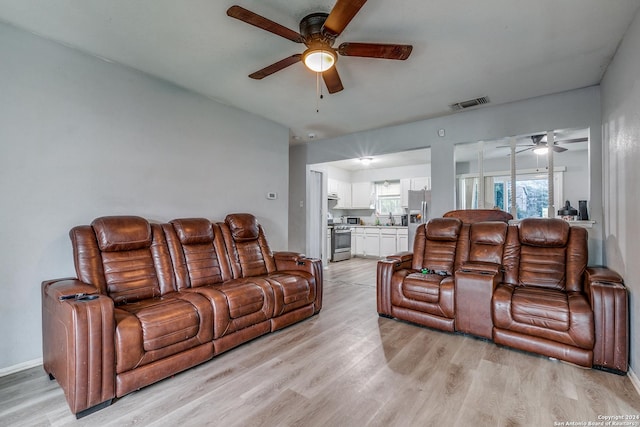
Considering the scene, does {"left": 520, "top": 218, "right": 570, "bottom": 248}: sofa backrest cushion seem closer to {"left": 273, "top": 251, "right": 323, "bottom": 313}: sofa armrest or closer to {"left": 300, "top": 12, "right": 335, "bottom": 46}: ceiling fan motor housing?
{"left": 273, "top": 251, "right": 323, "bottom": 313}: sofa armrest

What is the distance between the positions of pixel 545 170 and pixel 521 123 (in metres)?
3.06

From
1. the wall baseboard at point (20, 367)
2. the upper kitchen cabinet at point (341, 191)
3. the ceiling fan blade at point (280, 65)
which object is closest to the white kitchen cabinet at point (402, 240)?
the upper kitchen cabinet at point (341, 191)

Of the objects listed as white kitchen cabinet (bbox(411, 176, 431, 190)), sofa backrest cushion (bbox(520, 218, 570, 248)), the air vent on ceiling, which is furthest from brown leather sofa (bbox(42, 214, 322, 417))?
white kitchen cabinet (bbox(411, 176, 431, 190))

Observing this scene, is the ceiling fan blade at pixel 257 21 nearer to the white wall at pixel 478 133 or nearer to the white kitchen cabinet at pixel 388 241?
the white wall at pixel 478 133

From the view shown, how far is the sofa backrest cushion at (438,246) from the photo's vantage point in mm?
3408

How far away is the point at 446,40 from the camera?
2.46 m

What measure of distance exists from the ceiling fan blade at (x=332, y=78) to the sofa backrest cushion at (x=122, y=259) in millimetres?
2127

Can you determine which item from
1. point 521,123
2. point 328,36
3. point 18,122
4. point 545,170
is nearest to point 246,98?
point 328,36

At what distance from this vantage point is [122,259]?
2.51 m

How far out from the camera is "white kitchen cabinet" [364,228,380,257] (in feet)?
25.2

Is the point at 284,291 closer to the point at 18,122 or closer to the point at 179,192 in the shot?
the point at 179,192

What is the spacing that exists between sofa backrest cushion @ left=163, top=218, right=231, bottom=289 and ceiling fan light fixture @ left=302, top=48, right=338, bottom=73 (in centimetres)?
195

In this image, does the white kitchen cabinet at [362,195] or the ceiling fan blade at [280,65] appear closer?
the ceiling fan blade at [280,65]

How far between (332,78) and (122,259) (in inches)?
94.9
